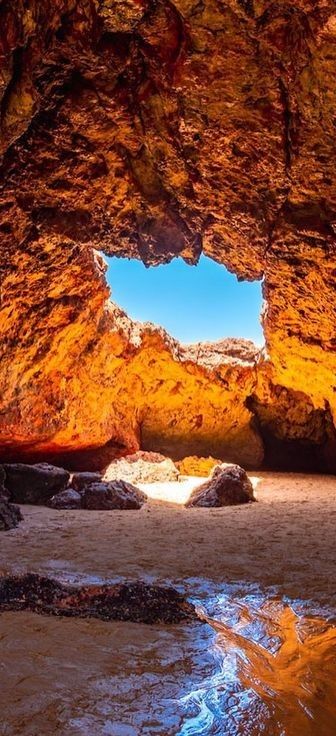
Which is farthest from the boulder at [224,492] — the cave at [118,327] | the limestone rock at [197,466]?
the limestone rock at [197,466]

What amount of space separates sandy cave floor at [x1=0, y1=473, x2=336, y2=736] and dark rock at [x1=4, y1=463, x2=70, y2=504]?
1.57ft

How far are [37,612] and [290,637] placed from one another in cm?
159

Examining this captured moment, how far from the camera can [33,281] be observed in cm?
734

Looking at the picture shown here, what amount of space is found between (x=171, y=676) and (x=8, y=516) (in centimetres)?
437

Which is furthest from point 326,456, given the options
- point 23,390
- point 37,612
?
point 37,612

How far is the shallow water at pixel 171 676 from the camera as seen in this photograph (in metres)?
1.83

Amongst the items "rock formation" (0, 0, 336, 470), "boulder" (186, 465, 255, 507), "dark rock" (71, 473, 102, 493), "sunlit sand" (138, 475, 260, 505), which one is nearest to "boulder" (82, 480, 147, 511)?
"dark rock" (71, 473, 102, 493)

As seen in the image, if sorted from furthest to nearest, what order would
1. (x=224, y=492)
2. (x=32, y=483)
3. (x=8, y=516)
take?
(x=224, y=492)
(x=32, y=483)
(x=8, y=516)

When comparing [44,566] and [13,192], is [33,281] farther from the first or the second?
[44,566]

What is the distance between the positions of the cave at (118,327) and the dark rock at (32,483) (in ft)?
0.12

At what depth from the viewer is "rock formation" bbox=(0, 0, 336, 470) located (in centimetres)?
373

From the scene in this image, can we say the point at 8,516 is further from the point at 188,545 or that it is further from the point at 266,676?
the point at 266,676

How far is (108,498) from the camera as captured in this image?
7.92 metres

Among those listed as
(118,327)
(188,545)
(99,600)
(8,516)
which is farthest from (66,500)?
(99,600)
